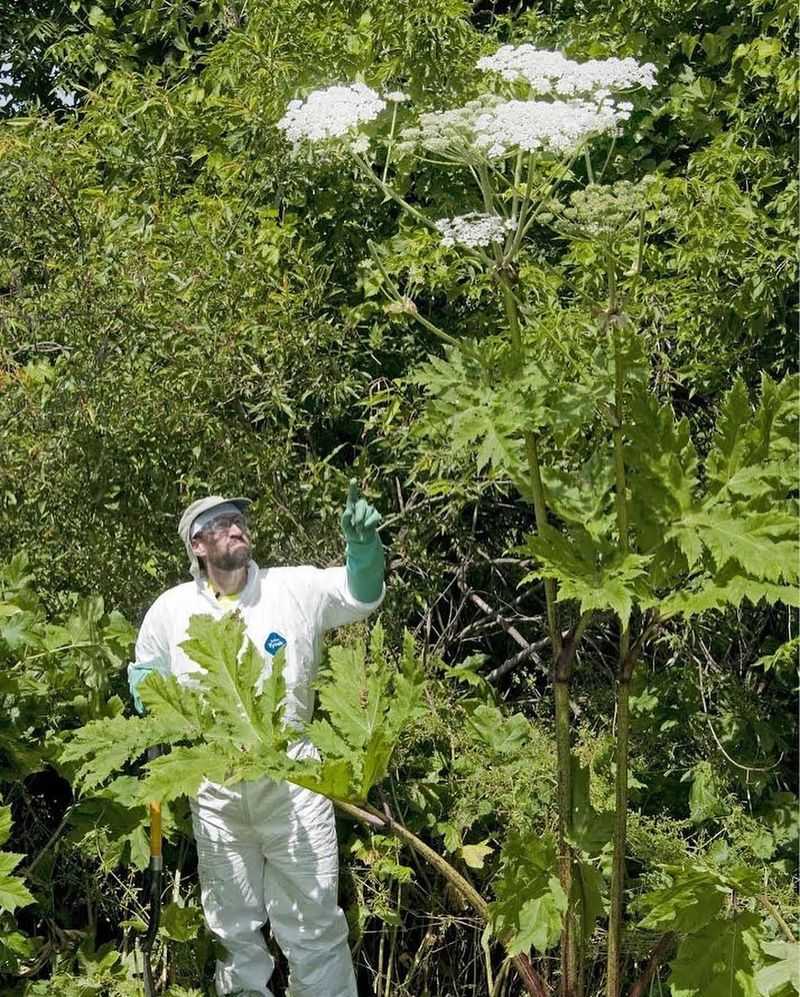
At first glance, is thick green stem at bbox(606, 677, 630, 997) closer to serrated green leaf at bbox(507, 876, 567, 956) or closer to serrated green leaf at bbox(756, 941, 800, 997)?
serrated green leaf at bbox(507, 876, 567, 956)

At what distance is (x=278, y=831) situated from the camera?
447cm

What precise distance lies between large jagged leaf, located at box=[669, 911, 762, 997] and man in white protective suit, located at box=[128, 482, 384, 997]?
4.13ft

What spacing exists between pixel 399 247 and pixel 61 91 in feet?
8.37

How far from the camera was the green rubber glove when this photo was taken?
420cm

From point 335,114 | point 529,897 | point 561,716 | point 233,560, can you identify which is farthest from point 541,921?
point 335,114

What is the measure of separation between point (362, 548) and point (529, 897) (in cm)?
111

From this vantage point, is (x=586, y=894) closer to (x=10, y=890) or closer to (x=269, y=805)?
(x=269, y=805)

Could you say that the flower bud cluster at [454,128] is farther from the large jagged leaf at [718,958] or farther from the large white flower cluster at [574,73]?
the large jagged leaf at [718,958]

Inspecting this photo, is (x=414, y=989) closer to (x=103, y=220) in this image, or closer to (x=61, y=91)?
(x=103, y=220)

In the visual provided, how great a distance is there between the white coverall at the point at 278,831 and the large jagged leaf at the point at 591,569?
3.67 ft

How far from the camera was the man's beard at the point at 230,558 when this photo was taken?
14.7ft

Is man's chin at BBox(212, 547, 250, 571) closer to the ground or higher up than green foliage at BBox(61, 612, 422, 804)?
closer to the ground

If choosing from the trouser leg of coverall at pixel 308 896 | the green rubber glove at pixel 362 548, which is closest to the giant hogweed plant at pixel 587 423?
the green rubber glove at pixel 362 548

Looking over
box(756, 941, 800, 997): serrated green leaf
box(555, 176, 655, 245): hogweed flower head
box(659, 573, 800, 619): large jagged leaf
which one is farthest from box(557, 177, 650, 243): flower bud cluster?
box(756, 941, 800, 997): serrated green leaf
